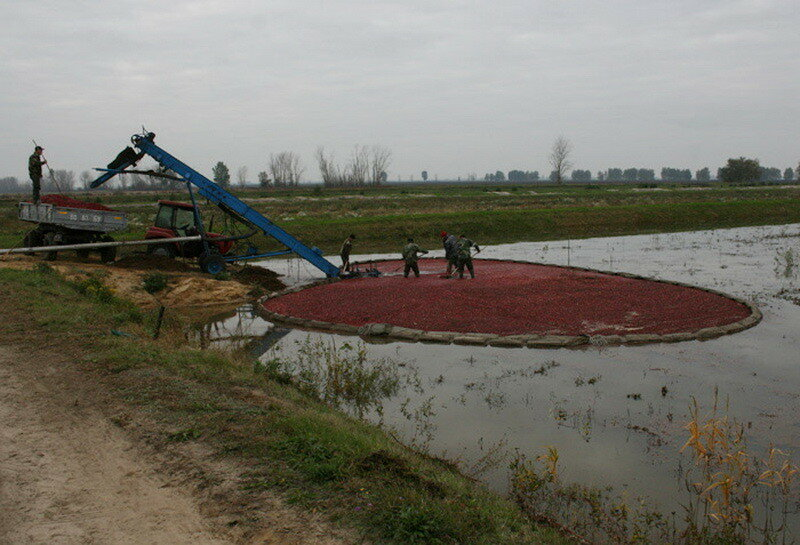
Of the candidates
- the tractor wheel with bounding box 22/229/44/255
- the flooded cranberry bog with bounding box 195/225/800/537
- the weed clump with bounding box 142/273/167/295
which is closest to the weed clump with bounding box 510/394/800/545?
the flooded cranberry bog with bounding box 195/225/800/537

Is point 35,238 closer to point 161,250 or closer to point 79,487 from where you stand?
point 161,250

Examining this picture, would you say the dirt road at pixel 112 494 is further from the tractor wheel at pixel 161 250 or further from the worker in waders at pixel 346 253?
the tractor wheel at pixel 161 250

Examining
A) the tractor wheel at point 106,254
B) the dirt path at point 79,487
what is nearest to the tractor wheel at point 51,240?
the tractor wheel at point 106,254

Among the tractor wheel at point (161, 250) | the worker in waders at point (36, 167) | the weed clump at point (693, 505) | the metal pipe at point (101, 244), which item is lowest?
the weed clump at point (693, 505)

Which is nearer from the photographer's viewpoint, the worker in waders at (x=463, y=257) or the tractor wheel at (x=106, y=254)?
the worker in waders at (x=463, y=257)

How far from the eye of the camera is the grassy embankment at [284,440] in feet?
Answer: 18.0

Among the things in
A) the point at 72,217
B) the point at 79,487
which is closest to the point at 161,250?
the point at 72,217

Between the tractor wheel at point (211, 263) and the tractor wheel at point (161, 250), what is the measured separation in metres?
1.44

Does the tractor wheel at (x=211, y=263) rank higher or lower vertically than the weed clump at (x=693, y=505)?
higher

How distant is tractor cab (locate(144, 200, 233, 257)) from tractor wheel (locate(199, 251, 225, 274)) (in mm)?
964

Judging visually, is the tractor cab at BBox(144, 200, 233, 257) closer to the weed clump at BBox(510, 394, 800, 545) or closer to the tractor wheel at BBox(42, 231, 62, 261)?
the tractor wheel at BBox(42, 231, 62, 261)

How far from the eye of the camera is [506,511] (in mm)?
6055

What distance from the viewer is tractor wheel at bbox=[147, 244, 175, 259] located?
22531 mm

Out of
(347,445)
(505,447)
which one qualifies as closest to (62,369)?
(347,445)
